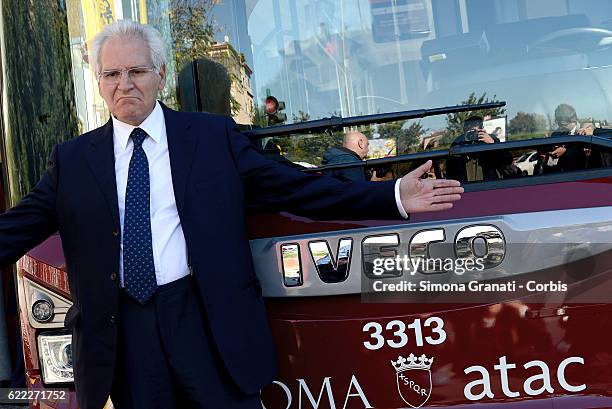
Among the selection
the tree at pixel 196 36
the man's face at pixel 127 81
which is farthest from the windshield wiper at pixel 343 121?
the man's face at pixel 127 81

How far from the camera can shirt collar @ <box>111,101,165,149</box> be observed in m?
2.22

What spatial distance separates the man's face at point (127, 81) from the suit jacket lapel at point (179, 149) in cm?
9

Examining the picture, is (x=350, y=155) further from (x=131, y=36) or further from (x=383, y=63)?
(x=131, y=36)

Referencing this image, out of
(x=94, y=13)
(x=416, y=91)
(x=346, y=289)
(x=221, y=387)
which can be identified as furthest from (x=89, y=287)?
(x=416, y=91)

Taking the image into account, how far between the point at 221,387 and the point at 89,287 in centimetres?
46

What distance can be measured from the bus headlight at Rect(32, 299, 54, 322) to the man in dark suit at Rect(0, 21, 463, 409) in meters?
0.30

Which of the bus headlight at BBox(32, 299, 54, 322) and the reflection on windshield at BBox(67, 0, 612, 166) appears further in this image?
the bus headlight at BBox(32, 299, 54, 322)

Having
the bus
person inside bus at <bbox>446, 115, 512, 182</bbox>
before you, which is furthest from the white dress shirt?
person inside bus at <bbox>446, 115, 512, 182</bbox>

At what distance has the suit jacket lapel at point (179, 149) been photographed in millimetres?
2141

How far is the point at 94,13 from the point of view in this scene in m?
2.54

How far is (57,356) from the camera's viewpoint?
2527 mm

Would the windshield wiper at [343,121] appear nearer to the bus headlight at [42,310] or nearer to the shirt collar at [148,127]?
the shirt collar at [148,127]

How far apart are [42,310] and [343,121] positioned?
1.15 metres

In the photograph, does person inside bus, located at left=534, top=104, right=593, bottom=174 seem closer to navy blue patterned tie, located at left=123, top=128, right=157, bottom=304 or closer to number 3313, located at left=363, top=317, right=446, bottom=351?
number 3313, located at left=363, top=317, right=446, bottom=351
